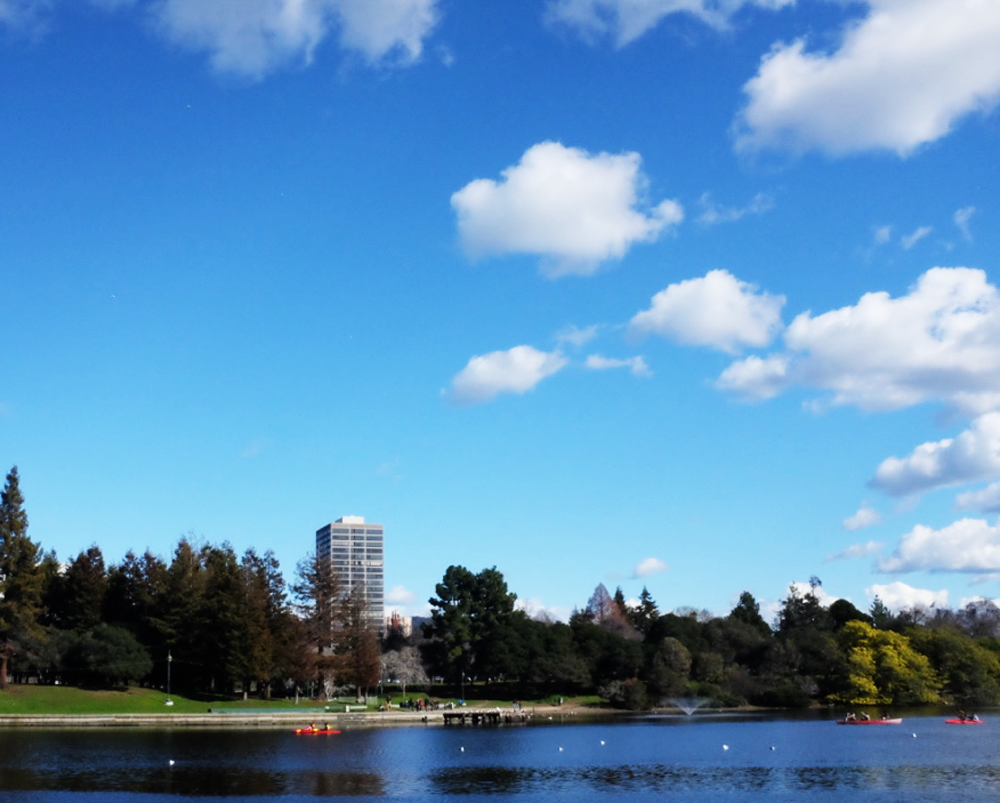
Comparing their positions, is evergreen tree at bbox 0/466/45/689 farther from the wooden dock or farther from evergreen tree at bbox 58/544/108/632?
the wooden dock

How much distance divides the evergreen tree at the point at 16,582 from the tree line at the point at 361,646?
0.15 meters

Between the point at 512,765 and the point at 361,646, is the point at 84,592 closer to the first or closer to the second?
the point at 361,646

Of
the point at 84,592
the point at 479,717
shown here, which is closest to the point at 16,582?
the point at 84,592

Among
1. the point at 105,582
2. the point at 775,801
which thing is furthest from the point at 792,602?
the point at 775,801

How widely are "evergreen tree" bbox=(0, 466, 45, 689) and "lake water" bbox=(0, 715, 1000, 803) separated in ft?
65.6

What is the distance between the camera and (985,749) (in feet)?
211

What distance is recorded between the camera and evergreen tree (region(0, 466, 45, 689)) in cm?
9988

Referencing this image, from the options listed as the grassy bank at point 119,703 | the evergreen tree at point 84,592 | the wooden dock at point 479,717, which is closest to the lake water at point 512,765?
the grassy bank at point 119,703

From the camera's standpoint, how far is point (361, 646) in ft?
360

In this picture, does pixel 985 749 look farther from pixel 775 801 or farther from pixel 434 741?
pixel 434 741

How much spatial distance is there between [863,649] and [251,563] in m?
68.4

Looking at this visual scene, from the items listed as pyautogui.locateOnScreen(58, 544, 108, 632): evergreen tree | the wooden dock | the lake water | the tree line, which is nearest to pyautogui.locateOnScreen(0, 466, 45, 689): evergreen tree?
the tree line

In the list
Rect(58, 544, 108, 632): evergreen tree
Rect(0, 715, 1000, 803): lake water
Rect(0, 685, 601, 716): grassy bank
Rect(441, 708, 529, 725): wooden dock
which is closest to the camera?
Rect(0, 715, 1000, 803): lake water

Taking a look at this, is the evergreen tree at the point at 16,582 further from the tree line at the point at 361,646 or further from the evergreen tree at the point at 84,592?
the evergreen tree at the point at 84,592
